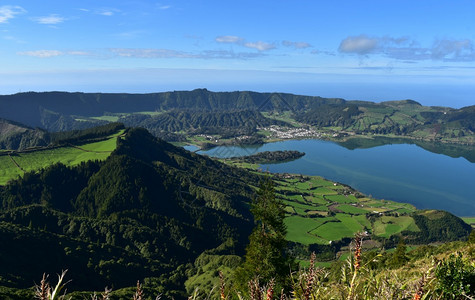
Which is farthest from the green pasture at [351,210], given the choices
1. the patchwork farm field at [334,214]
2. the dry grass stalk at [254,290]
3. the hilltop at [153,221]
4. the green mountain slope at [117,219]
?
the dry grass stalk at [254,290]

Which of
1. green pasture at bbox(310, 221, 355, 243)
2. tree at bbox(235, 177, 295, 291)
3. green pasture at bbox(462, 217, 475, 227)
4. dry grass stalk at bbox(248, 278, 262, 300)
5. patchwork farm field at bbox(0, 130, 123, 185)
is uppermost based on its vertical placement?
dry grass stalk at bbox(248, 278, 262, 300)

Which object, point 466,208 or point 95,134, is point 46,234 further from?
point 466,208

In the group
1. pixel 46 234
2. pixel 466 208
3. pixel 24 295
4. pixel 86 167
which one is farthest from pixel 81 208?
pixel 466 208

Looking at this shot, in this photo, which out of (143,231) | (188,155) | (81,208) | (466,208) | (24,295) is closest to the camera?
(24,295)

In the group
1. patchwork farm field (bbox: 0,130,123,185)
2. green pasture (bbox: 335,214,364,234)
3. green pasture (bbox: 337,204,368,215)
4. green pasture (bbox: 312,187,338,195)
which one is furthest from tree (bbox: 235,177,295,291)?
green pasture (bbox: 312,187,338,195)

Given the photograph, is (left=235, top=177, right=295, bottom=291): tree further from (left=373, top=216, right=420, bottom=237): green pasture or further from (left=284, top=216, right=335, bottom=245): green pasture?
(left=373, top=216, right=420, bottom=237): green pasture

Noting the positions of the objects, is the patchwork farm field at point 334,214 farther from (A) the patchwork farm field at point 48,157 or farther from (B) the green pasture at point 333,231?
(A) the patchwork farm field at point 48,157
